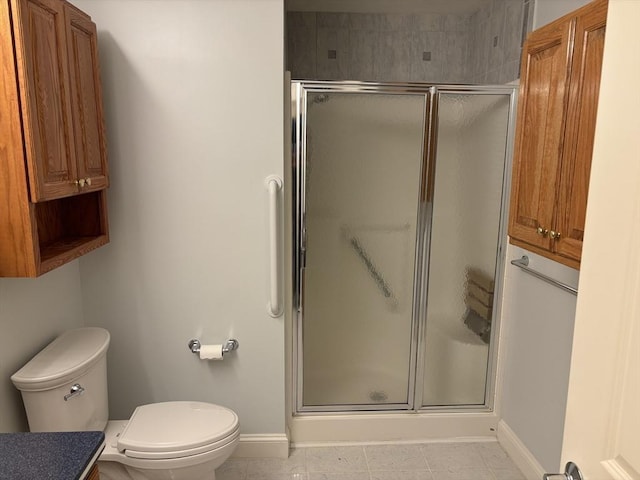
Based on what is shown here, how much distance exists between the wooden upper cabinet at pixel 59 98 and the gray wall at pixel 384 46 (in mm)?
1354

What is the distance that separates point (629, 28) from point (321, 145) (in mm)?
1714

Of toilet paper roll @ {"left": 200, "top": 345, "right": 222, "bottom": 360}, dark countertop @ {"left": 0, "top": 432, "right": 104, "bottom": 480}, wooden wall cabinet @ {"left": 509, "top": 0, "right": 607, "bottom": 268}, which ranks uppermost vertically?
wooden wall cabinet @ {"left": 509, "top": 0, "right": 607, "bottom": 268}

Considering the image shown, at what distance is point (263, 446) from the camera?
2.37 metres

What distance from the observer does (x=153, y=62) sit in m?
2.04

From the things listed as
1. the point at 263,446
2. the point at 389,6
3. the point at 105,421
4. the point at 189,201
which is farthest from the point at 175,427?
the point at 389,6

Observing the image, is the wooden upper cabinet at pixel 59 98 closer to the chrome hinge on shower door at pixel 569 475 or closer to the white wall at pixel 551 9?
the chrome hinge on shower door at pixel 569 475

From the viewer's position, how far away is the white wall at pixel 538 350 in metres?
1.94

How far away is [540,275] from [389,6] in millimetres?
1733

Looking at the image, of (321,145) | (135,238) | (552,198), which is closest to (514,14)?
(321,145)

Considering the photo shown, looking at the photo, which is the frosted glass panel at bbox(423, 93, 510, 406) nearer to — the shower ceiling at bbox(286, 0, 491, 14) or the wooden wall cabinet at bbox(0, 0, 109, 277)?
the shower ceiling at bbox(286, 0, 491, 14)

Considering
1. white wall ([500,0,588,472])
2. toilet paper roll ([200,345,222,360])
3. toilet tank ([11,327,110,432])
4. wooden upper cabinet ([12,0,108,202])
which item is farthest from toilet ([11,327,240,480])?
white wall ([500,0,588,472])

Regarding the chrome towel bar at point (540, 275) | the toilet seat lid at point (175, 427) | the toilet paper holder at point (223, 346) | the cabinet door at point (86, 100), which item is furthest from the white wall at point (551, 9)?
the toilet seat lid at point (175, 427)

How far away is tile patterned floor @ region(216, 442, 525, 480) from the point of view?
2.24 meters

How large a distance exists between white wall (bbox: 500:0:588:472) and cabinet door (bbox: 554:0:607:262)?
0.50m
